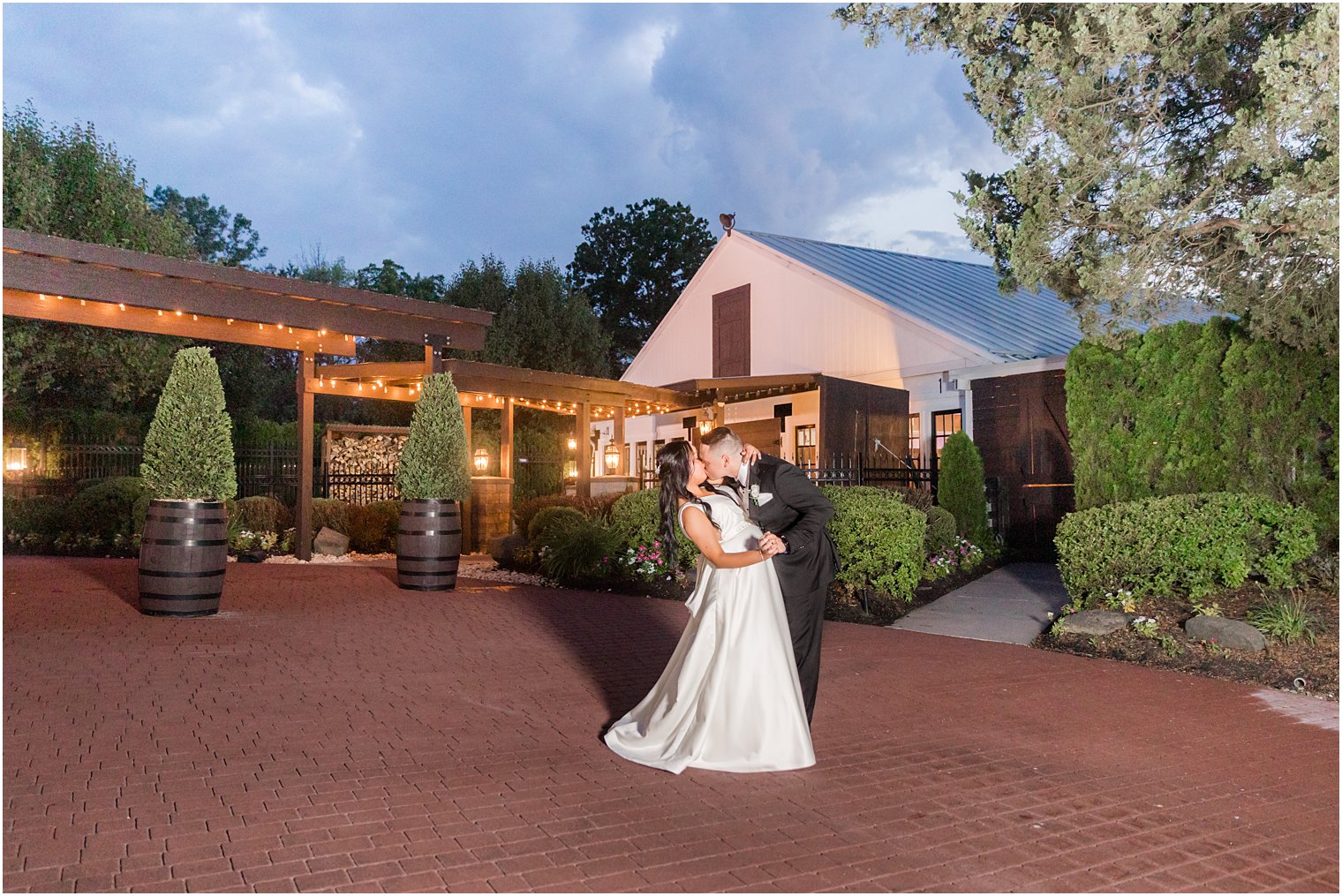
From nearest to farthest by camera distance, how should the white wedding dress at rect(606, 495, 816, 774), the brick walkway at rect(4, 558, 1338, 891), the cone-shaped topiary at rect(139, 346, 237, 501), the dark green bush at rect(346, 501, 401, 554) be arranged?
the brick walkway at rect(4, 558, 1338, 891) < the white wedding dress at rect(606, 495, 816, 774) < the cone-shaped topiary at rect(139, 346, 237, 501) < the dark green bush at rect(346, 501, 401, 554)

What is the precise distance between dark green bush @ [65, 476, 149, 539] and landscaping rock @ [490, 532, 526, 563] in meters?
6.94

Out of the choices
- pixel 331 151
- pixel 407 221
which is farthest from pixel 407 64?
pixel 407 221

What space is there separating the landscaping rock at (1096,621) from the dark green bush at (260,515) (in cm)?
1251

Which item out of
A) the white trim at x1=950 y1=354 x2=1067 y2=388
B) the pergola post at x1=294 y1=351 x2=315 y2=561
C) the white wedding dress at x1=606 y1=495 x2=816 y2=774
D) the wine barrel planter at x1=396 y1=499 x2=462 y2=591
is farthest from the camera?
the pergola post at x1=294 y1=351 x2=315 y2=561

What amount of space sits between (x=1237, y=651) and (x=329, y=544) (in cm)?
1300

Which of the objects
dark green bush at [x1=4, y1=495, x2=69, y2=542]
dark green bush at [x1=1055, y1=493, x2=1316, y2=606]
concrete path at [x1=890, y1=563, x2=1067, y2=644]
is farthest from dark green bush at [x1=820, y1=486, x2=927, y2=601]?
dark green bush at [x1=4, y1=495, x2=69, y2=542]

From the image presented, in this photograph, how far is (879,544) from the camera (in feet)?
32.3

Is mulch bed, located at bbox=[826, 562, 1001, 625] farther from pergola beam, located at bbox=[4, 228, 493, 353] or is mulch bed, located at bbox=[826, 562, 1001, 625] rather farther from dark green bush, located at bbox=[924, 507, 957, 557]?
pergola beam, located at bbox=[4, 228, 493, 353]

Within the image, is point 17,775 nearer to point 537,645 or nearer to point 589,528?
point 537,645

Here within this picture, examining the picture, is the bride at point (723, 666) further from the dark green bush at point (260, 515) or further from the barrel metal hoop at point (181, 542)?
the dark green bush at point (260, 515)

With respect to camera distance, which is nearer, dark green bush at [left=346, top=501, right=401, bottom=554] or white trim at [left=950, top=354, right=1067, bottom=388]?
white trim at [left=950, top=354, right=1067, bottom=388]

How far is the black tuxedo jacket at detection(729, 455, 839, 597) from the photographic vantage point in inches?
199

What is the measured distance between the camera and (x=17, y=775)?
14.7ft

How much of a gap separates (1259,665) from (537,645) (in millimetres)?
5460
